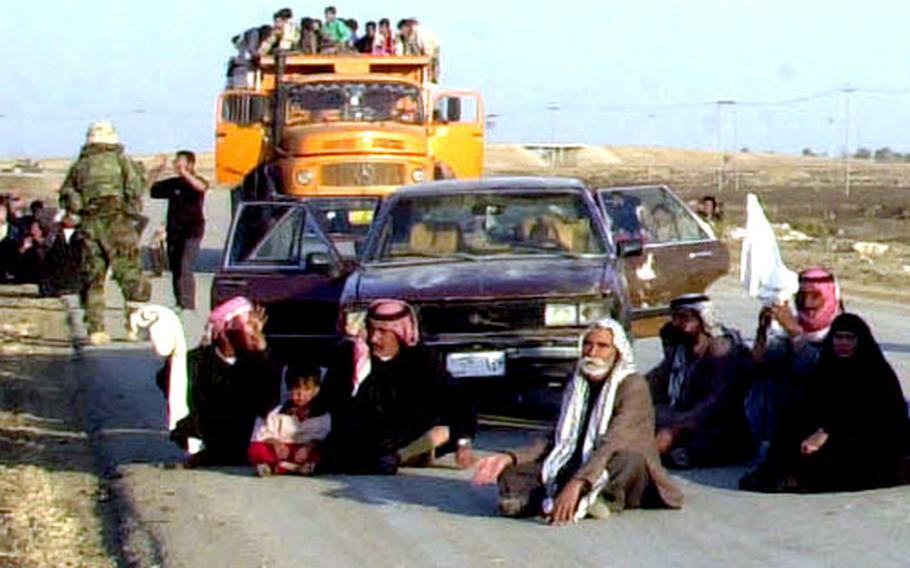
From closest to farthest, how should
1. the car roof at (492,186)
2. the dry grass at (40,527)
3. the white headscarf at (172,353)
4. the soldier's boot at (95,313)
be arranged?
the dry grass at (40,527)
the white headscarf at (172,353)
the car roof at (492,186)
the soldier's boot at (95,313)

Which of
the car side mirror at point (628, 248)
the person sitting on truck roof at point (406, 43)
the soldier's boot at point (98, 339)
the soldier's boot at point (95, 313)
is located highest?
the person sitting on truck roof at point (406, 43)

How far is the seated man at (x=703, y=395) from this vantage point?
12.1 meters

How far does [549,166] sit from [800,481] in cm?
9341

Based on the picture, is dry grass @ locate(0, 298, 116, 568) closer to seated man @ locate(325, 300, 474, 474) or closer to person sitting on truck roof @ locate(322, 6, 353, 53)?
seated man @ locate(325, 300, 474, 474)

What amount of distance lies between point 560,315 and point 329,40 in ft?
55.0

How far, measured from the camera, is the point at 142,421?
14.9 meters

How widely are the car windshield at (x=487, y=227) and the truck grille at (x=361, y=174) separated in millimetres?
12847

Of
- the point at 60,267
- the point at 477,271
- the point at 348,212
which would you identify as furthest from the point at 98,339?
the point at 477,271

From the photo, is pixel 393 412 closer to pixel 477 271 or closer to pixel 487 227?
pixel 477 271

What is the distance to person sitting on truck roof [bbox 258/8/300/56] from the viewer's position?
28859 mm

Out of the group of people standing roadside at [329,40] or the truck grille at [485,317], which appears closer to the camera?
the truck grille at [485,317]

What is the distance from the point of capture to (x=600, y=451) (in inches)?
406

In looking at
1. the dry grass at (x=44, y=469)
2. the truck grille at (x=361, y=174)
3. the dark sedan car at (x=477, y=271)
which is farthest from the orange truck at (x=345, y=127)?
the dark sedan car at (x=477, y=271)

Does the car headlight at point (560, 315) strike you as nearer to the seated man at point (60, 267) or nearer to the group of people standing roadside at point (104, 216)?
the group of people standing roadside at point (104, 216)
